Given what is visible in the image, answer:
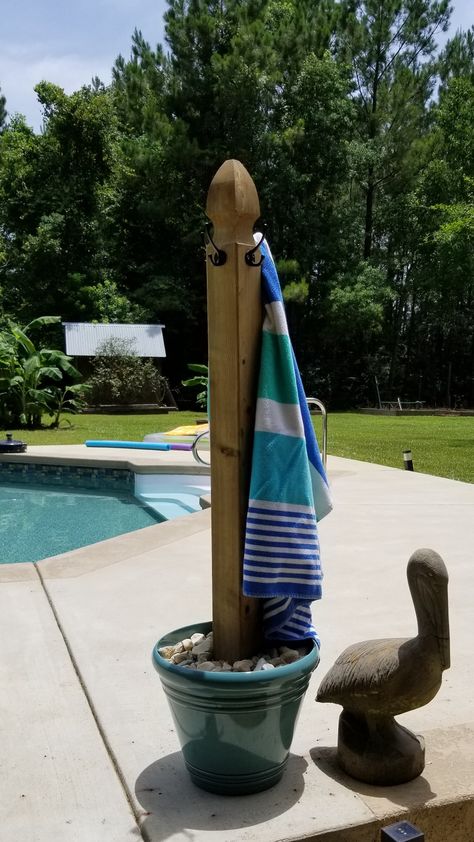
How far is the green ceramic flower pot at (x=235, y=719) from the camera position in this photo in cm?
171

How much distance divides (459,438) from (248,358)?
502 inches

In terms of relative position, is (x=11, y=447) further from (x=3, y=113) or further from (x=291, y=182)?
(x=3, y=113)

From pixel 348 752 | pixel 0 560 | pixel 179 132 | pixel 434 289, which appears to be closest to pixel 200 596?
pixel 348 752

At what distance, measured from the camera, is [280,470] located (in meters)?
1.88

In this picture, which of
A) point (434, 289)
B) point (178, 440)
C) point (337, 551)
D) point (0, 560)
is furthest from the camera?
point (434, 289)

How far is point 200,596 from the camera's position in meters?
3.63

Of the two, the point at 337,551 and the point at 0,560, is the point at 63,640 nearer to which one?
the point at 337,551

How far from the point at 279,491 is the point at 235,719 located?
55 cm

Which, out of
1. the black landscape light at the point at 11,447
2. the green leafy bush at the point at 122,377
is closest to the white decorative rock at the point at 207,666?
the black landscape light at the point at 11,447

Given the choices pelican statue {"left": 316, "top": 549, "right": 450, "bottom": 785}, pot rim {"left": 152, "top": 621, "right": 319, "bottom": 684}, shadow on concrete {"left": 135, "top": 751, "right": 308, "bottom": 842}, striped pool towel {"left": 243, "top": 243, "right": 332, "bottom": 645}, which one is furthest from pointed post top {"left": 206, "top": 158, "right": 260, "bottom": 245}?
shadow on concrete {"left": 135, "top": 751, "right": 308, "bottom": 842}

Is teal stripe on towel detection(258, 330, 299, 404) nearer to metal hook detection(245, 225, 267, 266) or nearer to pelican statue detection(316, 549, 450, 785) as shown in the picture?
metal hook detection(245, 225, 267, 266)

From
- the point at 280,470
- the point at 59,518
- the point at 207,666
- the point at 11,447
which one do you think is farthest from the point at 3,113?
the point at 207,666

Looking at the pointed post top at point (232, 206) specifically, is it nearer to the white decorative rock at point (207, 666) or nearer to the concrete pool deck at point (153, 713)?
the white decorative rock at point (207, 666)

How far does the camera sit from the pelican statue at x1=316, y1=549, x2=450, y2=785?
70.7 inches
